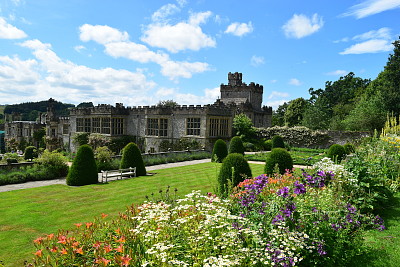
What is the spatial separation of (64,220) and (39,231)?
0.85 metres

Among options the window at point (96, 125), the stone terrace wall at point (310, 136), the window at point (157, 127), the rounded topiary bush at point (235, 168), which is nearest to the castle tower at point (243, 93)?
the stone terrace wall at point (310, 136)

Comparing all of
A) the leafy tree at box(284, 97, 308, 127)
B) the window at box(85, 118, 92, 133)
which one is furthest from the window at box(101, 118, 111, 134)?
the leafy tree at box(284, 97, 308, 127)

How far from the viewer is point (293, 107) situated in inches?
2110

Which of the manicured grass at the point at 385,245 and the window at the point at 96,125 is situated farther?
the window at the point at 96,125

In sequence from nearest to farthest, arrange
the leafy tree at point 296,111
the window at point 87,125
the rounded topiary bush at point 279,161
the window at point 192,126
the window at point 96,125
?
the rounded topiary bush at point 279,161 → the window at point 192,126 → the window at point 96,125 → the window at point 87,125 → the leafy tree at point 296,111

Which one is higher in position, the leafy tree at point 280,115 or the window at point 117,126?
the leafy tree at point 280,115

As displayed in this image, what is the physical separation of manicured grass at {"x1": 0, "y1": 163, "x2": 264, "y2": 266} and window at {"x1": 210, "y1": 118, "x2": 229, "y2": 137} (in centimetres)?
1212

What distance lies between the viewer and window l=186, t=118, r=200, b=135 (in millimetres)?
26859

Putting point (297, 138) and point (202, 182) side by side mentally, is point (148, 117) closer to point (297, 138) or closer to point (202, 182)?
point (297, 138)

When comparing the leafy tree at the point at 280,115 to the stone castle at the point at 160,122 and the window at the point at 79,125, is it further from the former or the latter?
the window at the point at 79,125

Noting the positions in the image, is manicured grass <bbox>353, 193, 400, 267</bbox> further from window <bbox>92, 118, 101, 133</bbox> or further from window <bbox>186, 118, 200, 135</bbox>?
window <bbox>92, 118, 101, 133</bbox>

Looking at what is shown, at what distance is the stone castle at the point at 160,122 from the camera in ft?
88.2

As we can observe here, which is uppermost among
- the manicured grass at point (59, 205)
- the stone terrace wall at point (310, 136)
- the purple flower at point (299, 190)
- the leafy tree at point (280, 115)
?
the leafy tree at point (280, 115)

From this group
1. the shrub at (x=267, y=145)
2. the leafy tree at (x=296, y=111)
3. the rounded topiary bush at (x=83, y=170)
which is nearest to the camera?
the rounded topiary bush at (x=83, y=170)
